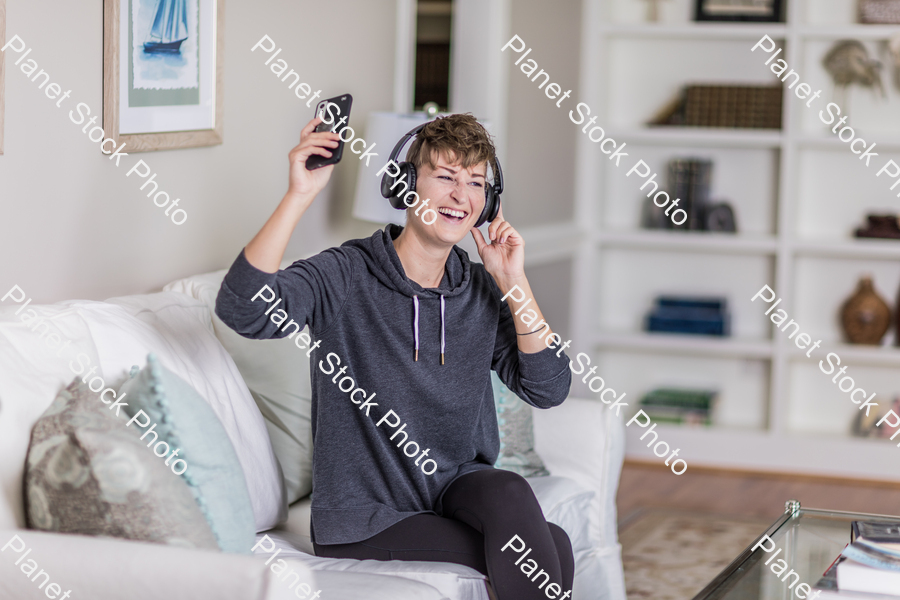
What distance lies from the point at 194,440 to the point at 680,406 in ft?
9.17

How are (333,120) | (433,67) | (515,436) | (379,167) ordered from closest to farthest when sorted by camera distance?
1. (333,120)
2. (515,436)
3. (379,167)
4. (433,67)

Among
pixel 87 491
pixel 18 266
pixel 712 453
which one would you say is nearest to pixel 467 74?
pixel 712 453

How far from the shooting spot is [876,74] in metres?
3.66

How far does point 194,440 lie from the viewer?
1.40 m

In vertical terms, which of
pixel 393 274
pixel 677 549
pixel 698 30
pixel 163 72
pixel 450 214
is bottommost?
pixel 677 549

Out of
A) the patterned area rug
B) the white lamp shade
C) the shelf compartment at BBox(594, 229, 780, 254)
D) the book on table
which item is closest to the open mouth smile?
the book on table

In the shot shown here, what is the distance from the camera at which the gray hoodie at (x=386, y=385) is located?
63.2 inches

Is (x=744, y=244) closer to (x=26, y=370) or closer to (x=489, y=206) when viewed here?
(x=489, y=206)

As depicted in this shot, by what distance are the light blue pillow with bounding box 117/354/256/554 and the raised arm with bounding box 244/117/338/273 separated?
220 millimetres

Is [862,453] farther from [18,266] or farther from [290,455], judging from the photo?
[18,266]

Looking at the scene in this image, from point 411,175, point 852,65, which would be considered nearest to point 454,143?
point 411,175

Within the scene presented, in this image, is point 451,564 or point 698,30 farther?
point 698,30

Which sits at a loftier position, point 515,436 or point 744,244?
point 744,244

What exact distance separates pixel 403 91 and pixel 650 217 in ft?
4.14
